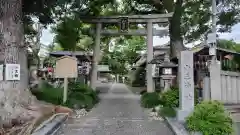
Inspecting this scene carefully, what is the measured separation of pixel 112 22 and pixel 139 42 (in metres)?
27.1

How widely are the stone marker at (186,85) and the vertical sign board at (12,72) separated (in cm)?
510

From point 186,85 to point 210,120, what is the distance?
228cm

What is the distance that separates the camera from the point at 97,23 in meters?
18.8

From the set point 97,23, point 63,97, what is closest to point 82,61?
point 97,23

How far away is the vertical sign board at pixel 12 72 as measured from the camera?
870 cm

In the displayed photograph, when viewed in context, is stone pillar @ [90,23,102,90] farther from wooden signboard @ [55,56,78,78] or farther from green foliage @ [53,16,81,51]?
wooden signboard @ [55,56,78,78]

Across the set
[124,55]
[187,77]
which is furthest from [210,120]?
[124,55]

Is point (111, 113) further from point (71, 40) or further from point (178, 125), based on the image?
point (71, 40)

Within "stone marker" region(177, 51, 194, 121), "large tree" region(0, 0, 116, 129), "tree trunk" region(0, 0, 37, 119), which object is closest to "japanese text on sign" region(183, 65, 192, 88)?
"stone marker" region(177, 51, 194, 121)

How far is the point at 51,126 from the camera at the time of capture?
877cm

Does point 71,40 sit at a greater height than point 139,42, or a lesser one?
lesser

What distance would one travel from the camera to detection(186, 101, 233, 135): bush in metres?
7.91

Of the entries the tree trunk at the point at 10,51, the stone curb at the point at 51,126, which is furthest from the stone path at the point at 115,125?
the tree trunk at the point at 10,51

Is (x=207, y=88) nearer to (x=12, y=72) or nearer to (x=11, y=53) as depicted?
(x=12, y=72)
